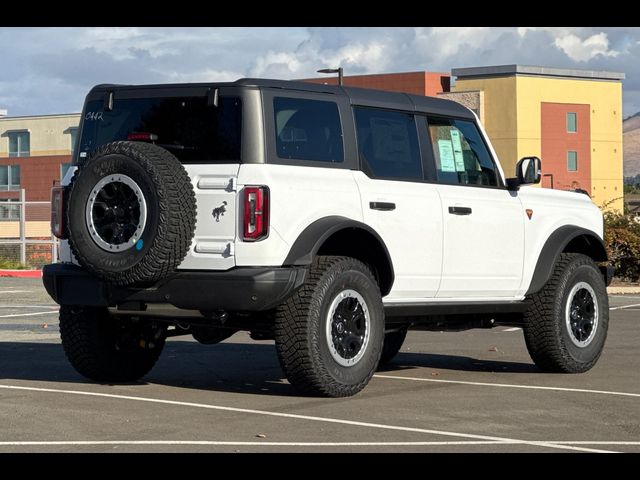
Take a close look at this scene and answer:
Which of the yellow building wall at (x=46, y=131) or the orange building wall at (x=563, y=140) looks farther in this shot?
the yellow building wall at (x=46, y=131)

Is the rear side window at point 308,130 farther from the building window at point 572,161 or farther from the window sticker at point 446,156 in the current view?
the building window at point 572,161

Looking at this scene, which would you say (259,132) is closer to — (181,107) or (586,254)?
(181,107)

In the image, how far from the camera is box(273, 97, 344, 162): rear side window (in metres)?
10.3

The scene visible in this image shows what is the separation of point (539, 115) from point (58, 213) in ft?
271

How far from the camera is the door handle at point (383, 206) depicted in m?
10.7

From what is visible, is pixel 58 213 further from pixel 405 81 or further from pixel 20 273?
pixel 405 81

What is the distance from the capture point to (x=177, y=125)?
10414mm

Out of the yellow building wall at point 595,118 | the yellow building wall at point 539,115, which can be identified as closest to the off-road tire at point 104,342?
the yellow building wall at point 539,115

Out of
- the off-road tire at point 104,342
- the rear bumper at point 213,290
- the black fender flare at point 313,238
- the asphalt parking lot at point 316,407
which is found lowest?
the asphalt parking lot at point 316,407

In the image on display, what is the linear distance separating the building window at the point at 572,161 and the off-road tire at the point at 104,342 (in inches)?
3293

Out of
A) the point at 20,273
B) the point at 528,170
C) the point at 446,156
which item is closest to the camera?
the point at 446,156

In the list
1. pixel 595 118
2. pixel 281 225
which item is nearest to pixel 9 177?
pixel 595 118
